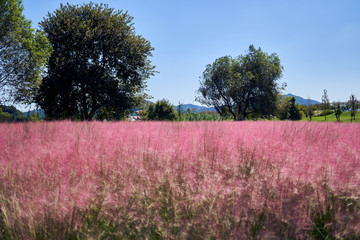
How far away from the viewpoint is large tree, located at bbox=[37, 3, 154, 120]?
14672 millimetres

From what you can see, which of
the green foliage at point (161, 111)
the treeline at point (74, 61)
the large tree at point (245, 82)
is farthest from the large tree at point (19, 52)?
the large tree at point (245, 82)

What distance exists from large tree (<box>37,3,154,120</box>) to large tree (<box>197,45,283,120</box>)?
1576 centimetres

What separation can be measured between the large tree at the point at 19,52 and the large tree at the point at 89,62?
4.04 ft

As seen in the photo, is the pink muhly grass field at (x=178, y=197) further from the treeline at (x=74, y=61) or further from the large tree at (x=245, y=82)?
the large tree at (x=245, y=82)

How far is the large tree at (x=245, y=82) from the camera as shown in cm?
2806

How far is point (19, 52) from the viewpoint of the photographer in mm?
12656

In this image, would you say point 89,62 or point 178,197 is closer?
point 178,197

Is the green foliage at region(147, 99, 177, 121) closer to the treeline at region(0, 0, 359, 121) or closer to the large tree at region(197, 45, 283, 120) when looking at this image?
the large tree at region(197, 45, 283, 120)

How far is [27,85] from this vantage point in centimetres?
1359

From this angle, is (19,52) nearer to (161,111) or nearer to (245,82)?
(161,111)

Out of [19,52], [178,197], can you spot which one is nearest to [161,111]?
[19,52]

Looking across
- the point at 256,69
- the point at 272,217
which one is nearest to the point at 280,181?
the point at 272,217

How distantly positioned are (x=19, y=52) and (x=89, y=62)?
4.48 metres

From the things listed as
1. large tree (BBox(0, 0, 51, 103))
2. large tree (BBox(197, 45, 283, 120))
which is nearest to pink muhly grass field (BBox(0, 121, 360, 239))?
large tree (BBox(0, 0, 51, 103))
